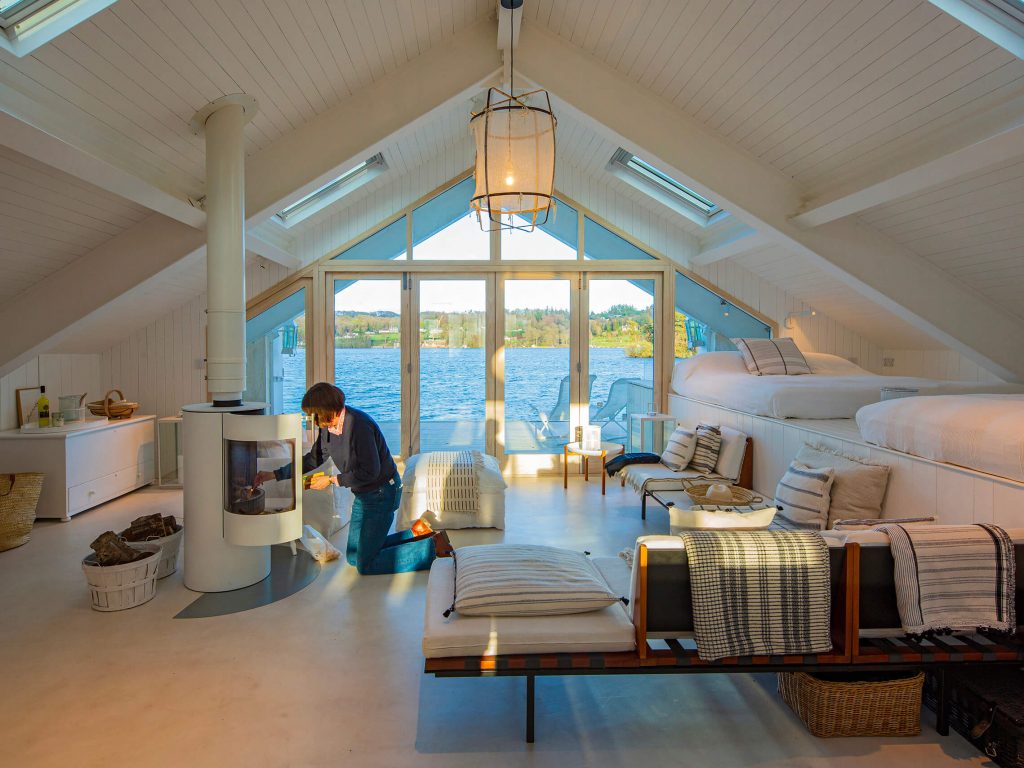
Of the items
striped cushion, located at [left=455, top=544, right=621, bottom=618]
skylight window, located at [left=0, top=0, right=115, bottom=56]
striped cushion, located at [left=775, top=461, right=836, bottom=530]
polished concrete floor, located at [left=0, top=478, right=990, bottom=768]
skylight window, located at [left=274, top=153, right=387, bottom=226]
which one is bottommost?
polished concrete floor, located at [left=0, top=478, right=990, bottom=768]

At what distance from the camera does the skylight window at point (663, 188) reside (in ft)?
19.8

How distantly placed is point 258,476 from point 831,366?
5.15 metres

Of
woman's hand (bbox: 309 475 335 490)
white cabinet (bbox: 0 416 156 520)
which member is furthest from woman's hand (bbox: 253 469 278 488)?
white cabinet (bbox: 0 416 156 520)

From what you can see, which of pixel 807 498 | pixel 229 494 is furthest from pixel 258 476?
pixel 807 498

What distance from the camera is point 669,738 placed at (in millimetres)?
2297

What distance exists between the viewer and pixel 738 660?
2227 mm

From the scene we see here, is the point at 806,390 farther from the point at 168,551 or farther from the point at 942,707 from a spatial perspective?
the point at 168,551

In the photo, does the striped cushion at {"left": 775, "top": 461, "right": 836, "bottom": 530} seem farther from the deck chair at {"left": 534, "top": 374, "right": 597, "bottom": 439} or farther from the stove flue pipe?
the deck chair at {"left": 534, "top": 374, "right": 597, "bottom": 439}

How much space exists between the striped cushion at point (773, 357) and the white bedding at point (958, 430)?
2.40 meters

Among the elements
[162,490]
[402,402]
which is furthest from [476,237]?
[162,490]

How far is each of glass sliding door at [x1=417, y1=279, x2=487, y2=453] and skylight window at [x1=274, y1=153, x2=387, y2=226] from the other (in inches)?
44.9

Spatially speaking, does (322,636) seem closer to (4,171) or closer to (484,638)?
(484,638)

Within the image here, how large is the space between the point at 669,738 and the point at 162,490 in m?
5.26

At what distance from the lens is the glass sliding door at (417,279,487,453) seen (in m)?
6.80
